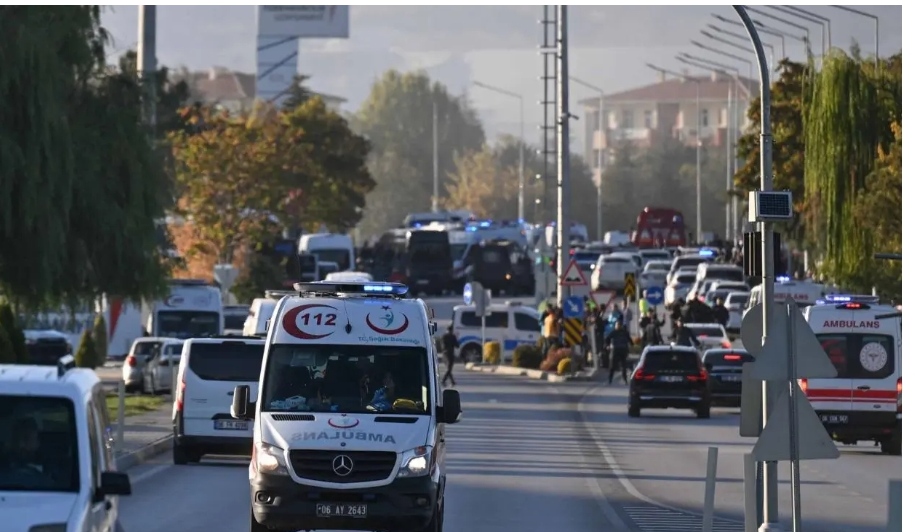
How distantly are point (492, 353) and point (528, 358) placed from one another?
9.18ft

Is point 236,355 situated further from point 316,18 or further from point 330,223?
point 316,18

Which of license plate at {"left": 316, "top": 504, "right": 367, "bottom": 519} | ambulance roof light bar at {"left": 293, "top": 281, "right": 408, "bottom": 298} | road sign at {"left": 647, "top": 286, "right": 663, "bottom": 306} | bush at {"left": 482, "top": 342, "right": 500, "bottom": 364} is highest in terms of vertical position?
ambulance roof light bar at {"left": 293, "top": 281, "right": 408, "bottom": 298}

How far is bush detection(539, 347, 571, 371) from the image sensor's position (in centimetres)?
5200

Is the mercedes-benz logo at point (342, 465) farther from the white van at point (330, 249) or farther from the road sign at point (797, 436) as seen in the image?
the white van at point (330, 249)

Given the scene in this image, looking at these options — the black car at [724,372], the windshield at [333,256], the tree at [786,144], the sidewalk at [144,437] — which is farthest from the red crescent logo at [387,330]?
the windshield at [333,256]

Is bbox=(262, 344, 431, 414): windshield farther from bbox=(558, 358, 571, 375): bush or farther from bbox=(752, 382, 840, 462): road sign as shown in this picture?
bbox=(558, 358, 571, 375): bush

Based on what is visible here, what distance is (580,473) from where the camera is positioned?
2527cm

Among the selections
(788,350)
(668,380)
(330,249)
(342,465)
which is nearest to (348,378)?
(342,465)

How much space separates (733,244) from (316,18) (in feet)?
186

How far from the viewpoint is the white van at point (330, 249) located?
81.5m

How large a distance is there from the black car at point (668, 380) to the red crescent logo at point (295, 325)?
2155 centimetres

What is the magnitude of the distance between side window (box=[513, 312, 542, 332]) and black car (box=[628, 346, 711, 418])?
20.9 metres

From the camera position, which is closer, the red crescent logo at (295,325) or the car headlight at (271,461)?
the car headlight at (271,461)

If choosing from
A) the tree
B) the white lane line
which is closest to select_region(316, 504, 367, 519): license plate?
the white lane line
